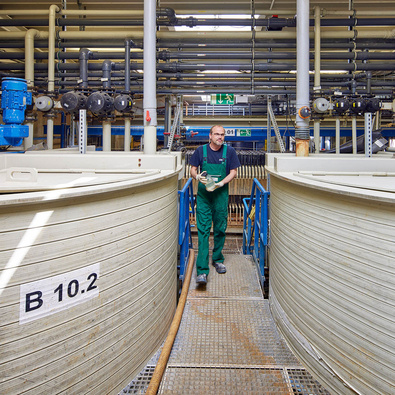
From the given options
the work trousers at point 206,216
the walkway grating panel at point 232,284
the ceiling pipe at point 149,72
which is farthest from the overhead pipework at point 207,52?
the walkway grating panel at point 232,284

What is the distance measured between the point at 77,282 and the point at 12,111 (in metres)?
2.96

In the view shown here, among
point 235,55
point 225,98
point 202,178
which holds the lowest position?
point 202,178

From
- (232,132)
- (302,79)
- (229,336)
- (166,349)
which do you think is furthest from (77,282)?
(232,132)

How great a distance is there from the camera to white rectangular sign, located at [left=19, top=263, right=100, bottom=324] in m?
1.36

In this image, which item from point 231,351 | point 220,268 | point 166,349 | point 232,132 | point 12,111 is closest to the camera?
point 166,349

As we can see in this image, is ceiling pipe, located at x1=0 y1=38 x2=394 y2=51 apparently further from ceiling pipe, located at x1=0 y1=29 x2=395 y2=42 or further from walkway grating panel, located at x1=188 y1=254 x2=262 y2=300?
walkway grating panel, located at x1=188 y1=254 x2=262 y2=300

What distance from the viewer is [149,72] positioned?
3.69m

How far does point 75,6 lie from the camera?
285 inches

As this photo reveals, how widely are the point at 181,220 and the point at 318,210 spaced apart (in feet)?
5.67

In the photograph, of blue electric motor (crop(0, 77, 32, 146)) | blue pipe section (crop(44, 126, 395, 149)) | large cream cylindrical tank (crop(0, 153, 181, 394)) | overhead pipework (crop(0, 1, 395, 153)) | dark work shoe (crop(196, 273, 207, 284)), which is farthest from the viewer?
blue pipe section (crop(44, 126, 395, 149))

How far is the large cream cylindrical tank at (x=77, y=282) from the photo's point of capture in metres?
1.33

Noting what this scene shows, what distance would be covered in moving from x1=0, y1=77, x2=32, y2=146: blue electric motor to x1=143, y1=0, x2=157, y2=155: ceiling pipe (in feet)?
4.42

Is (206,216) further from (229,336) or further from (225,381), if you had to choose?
(225,381)

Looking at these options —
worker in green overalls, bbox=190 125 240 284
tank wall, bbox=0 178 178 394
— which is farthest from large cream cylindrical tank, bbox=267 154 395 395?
worker in green overalls, bbox=190 125 240 284
